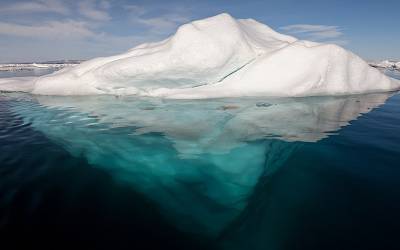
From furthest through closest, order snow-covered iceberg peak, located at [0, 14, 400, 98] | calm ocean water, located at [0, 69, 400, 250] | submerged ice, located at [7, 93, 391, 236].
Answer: snow-covered iceberg peak, located at [0, 14, 400, 98] → submerged ice, located at [7, 93, 391, 236] → calm ocean water, located at [0, 69, 400, 250]

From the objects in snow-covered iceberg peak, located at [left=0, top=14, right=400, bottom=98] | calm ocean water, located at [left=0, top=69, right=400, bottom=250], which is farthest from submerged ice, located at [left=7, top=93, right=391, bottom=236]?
snow-covered iceberg peak, located at [left=0, top=14, right=400, bottom=98]

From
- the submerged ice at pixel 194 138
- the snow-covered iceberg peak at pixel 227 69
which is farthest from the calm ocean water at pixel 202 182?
the snow-covered iceberg peak at pixel 227 69

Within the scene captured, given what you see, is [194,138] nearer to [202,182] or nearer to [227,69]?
[202,182]

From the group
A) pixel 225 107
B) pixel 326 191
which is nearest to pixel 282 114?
pixel 225 107

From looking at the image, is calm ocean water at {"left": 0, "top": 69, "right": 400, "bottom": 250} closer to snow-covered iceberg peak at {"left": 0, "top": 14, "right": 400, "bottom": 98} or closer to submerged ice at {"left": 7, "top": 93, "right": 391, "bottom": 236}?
submerged ice at {"left": 7, "top": 93, "right": 391, "bottom": 236}

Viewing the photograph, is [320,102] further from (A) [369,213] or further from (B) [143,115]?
(A) [369,213]

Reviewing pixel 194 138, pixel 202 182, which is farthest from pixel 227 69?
pixel 202 182

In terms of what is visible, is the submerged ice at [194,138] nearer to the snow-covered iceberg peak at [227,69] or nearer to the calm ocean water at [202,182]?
the calm ocean water at [202,182]
